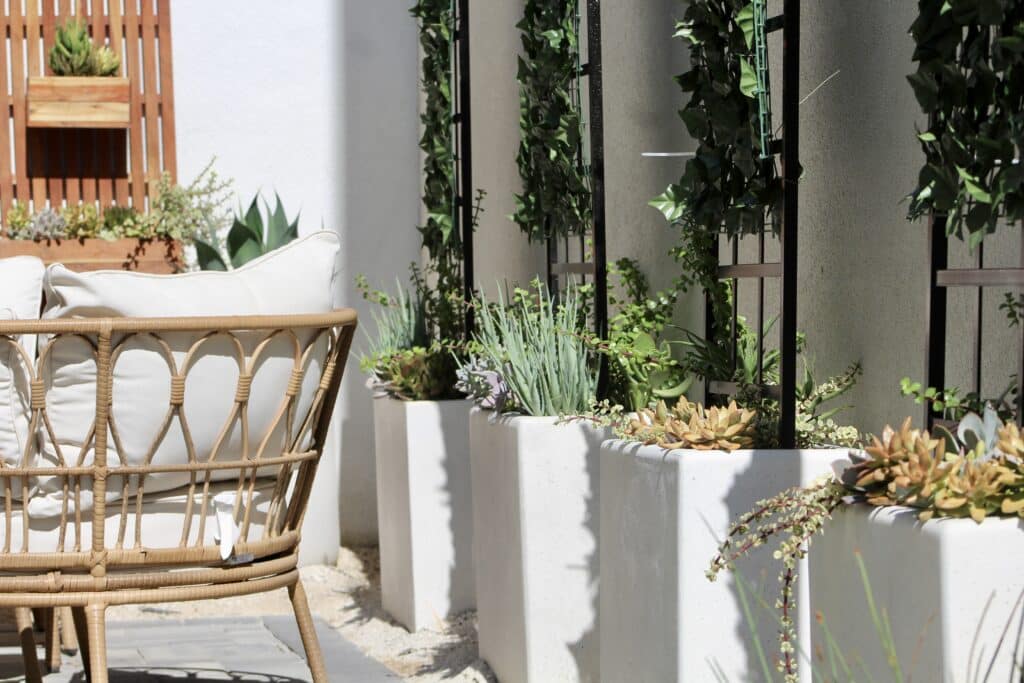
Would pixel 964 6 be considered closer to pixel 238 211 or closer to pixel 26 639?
pixel 26 639

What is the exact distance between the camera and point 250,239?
202 inches

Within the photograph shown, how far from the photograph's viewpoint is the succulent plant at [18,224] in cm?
512

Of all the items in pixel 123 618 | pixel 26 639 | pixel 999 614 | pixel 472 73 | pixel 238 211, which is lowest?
pixel 123 618

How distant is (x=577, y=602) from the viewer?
2951 millimetres

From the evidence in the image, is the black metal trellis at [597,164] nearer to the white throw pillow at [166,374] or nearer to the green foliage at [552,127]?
the green foliage at [552,127]

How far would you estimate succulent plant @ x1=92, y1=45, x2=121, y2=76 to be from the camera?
5.23 m

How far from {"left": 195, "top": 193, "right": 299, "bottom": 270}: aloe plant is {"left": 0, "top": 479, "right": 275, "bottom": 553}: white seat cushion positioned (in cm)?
253

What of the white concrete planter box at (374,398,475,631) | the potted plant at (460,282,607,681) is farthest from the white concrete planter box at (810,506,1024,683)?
the white concrete planter box at (374,398,475,631)

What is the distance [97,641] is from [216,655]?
1.57 m

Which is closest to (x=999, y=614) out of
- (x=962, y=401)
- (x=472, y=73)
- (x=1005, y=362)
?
(x=962, y=401)

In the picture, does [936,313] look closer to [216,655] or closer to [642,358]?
[642,358]

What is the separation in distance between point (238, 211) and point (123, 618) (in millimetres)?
1717

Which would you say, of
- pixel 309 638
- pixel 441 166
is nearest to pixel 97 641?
pixel 309 638

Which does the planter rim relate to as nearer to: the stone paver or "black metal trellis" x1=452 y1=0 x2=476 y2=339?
the stone paver
